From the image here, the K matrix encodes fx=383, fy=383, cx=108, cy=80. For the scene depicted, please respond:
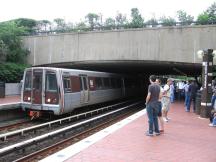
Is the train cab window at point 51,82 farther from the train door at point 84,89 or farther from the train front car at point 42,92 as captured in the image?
the train door at point 84,89

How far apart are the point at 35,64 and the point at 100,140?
76.6 ft

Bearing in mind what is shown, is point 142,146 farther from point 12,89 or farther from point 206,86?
point 12,89

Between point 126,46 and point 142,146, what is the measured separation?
19089 mm

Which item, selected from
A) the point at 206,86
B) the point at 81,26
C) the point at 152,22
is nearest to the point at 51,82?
the point at 206,86

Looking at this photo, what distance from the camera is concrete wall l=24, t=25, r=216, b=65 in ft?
85.3

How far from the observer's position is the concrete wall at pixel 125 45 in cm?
2598

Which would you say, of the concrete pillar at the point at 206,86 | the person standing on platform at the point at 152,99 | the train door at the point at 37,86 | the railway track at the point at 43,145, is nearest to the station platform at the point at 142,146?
the person standing on platform at the point at 152,99

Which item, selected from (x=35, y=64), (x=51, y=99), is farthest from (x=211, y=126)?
(x=35, y=64)

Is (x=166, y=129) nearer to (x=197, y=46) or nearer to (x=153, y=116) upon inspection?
(x=153, y=116)

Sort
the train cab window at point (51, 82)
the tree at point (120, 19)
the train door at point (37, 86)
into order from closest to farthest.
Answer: the train cab window at point (51, 82) < the train door at point (37, 86) < the tree at point (120, 19)

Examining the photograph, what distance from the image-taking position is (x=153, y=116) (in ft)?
37.3

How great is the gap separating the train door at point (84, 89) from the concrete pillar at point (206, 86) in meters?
6.49

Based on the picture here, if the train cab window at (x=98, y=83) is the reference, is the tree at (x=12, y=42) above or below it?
above

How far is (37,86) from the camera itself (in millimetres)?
18172
